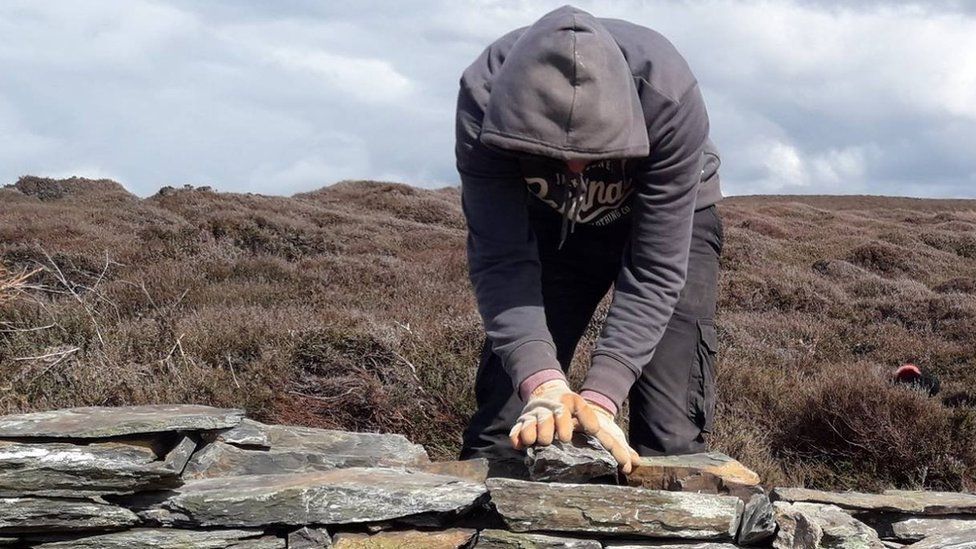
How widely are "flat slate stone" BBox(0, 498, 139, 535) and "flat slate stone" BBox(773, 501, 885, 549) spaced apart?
1.79 meters

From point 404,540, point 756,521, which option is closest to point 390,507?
point 404,540

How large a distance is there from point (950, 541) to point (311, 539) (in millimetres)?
1781

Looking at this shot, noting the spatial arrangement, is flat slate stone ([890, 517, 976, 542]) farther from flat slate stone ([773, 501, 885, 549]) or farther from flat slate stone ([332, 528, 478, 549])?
flat slate stone ([332, 528, 478, 549])

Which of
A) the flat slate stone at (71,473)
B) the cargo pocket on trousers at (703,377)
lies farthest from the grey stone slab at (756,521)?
the flat slate stone at (71,473)

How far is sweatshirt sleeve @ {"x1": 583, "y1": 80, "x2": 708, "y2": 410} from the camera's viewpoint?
2.59 m

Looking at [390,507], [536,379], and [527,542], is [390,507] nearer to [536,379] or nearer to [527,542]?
[527,542]

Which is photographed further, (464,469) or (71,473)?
(464,469)

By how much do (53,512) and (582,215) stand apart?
5.72ft

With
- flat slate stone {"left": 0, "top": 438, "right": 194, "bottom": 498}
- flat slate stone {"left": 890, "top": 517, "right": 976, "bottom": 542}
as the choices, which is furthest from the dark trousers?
flat slate stone {"left": 0, "top": 438, "right": 194, "bottom": 498}

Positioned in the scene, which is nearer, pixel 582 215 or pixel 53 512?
pixel 53 512

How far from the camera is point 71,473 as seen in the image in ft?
8.24

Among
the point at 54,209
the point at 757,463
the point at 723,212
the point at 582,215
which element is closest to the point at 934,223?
the point at 723,212

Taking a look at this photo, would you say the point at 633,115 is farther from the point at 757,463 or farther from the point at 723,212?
the point at 723,212

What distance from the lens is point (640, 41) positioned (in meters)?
2.64
